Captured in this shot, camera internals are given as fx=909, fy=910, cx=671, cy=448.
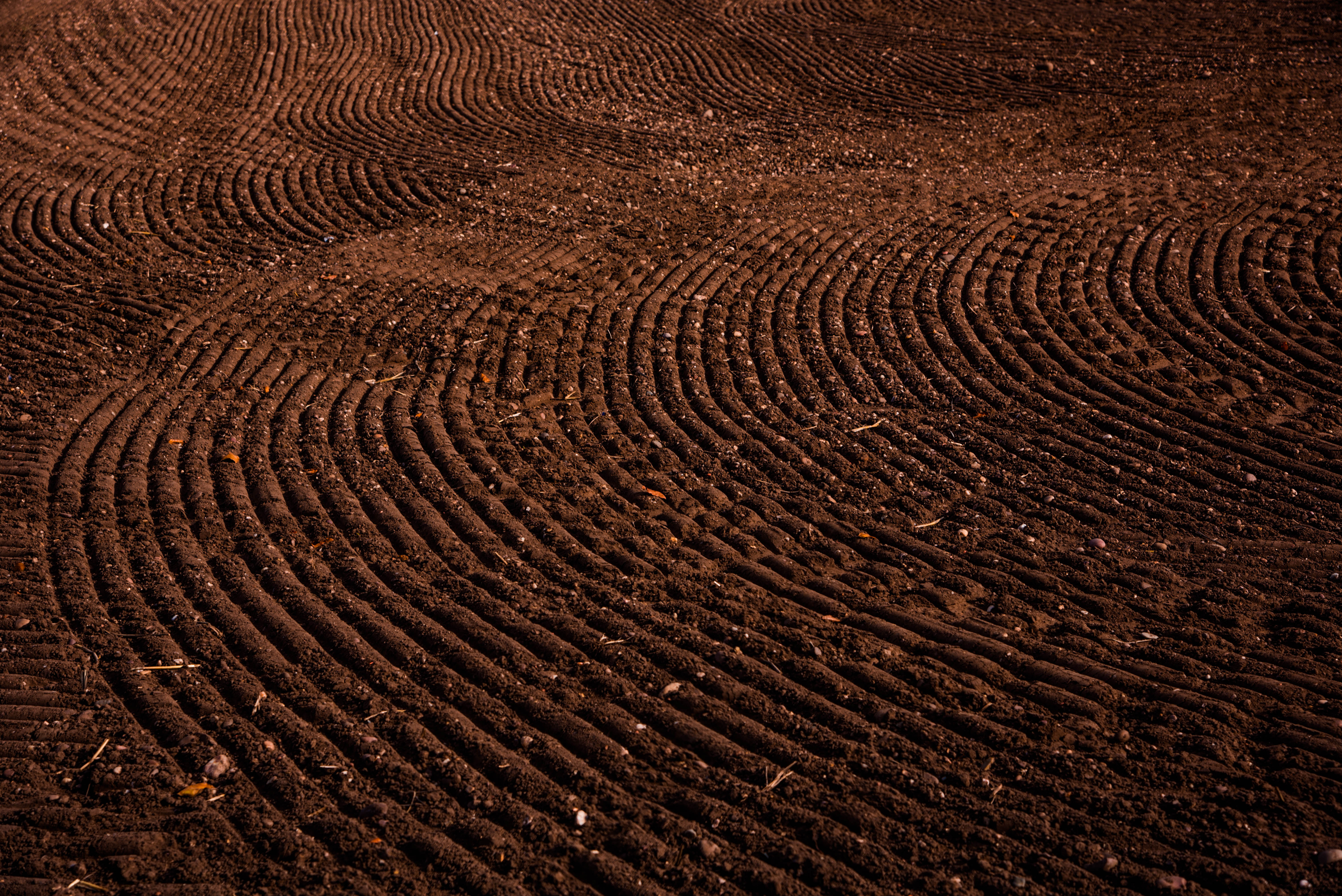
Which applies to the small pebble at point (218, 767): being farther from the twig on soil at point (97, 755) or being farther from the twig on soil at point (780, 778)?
the twig on soil at point (780, 778)

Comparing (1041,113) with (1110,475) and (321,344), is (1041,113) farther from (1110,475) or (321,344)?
(321,344)

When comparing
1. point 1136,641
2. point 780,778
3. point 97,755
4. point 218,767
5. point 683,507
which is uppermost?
point 1136,641

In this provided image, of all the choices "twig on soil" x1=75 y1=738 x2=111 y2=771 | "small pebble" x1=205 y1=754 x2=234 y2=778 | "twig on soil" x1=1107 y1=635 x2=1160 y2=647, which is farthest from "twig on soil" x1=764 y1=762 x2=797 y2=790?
"twig on soil" x1=75 y1=738 x2=111 y2=771

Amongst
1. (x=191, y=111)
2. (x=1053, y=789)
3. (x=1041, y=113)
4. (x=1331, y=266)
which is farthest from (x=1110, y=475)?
(x=191, y=111)

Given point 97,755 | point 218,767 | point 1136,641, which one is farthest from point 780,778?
point 97,755

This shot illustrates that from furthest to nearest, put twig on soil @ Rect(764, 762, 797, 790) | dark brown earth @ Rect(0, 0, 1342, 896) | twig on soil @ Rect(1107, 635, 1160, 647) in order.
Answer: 1. twig on soil @ Rect(1107, 635, 1160, 647)
2. twig on soil @ Rect(764, 762, 797, 790)
3. dark brown earth @ Rect(0, 0, 1342, 896)

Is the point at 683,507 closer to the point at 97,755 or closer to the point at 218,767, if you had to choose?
the point at 218,767

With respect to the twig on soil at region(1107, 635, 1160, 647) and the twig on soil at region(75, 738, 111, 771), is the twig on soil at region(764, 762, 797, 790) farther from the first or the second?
the twig on soil at region(75, 738, 111, 771)
